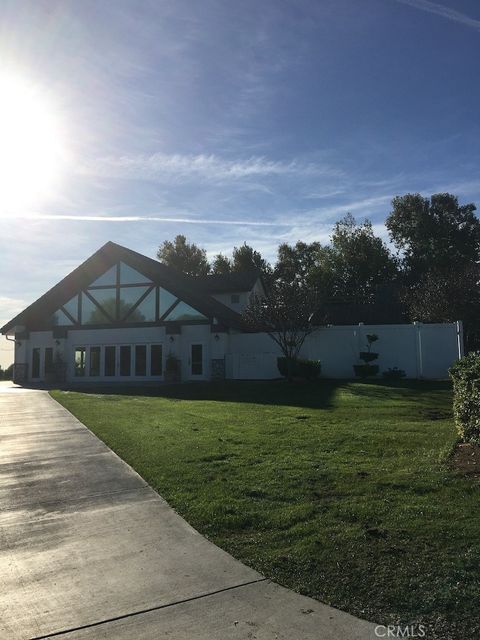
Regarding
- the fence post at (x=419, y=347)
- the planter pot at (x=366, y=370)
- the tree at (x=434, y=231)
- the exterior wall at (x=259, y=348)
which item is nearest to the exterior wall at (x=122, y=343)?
the exterior wall at (x=259, y=348)

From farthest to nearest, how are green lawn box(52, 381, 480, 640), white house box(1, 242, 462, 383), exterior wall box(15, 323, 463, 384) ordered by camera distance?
white house box(1, 242, 462, 383) < exterior wall box(15, 323, 463, 384) < green lawn box(52, 381, 480, 640)

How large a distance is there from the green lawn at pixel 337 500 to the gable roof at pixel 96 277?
702 inches

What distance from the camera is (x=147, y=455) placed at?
8516 mm

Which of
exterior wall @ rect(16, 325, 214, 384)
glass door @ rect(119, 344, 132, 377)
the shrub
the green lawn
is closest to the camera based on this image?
the green lawn

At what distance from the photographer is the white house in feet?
85.6

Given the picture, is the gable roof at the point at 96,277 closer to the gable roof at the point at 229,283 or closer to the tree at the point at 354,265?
the gable roof at the point at 229,283

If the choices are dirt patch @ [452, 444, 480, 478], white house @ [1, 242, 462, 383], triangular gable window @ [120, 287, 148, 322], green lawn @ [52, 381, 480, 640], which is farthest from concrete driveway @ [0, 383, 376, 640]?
triangular gable window @ [120, 287, 148, 322]

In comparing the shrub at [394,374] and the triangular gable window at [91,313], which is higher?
the triangular gable window at [91,313]

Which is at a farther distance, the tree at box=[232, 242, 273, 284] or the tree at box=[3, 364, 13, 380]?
the tree at box=[232, 242, 273, 284]

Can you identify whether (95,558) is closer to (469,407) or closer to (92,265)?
(469,407)

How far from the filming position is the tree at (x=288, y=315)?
79.2 ft

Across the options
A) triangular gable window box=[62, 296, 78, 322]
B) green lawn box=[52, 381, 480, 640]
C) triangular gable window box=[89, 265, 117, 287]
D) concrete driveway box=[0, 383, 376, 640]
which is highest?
triangular gable window box=[89, 265, 117, 287]

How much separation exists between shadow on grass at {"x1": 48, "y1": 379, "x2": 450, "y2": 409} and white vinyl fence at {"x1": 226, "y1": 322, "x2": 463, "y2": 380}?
8.25 feet

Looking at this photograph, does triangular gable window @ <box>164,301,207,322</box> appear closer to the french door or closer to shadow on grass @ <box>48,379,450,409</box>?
the french door
